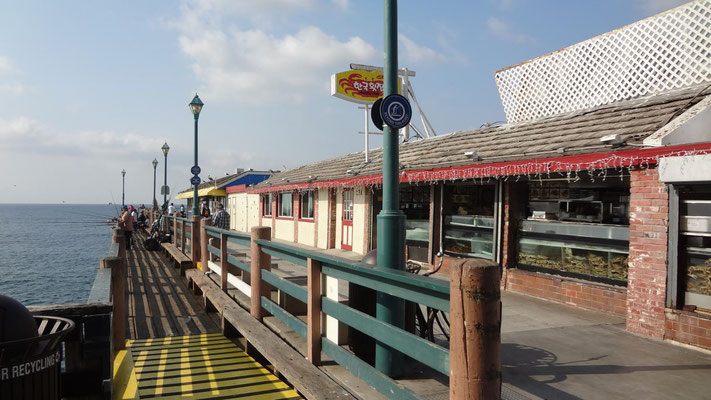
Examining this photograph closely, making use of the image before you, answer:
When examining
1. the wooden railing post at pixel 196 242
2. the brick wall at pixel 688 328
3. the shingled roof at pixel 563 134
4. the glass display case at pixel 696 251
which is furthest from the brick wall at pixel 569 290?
the wooden railing post at pixel 196 242

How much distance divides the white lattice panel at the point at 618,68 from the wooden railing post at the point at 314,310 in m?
7.84

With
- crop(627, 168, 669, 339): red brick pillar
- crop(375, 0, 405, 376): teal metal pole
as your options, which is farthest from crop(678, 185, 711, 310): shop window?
crop(375, 0, 405, 376): teal metal pole

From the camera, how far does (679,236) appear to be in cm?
572

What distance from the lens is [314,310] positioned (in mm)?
4297

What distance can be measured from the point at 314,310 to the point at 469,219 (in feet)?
21.2

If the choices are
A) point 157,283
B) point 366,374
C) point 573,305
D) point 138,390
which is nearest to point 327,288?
point 366,374

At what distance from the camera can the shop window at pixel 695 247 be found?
551cm

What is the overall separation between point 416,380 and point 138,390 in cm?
277

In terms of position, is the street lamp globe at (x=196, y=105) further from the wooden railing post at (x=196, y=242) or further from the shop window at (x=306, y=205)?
the wooden railing post at (x=196, y=242)

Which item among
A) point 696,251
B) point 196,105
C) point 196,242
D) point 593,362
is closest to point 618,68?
point 696,251

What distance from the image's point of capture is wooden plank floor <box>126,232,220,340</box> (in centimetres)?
795

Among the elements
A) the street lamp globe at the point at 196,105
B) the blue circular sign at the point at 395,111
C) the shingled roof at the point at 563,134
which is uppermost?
the street lamp globe at the point at 196,105

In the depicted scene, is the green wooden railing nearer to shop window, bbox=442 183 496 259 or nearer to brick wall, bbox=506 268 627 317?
brick wall, bbox=506 268 627 317

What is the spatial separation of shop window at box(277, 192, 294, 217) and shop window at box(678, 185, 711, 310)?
53.0 feet
